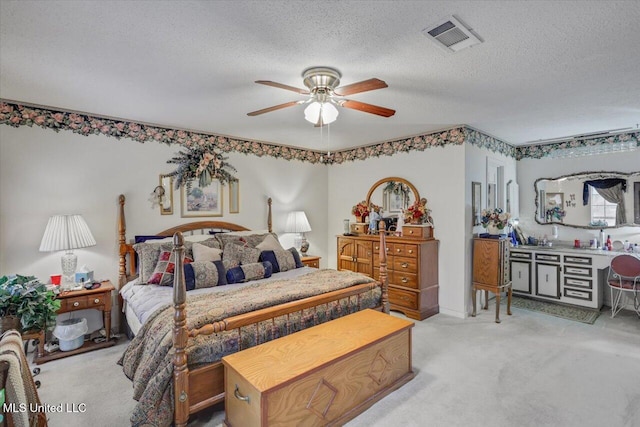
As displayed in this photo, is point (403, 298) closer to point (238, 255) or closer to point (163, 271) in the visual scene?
point (238, 255)

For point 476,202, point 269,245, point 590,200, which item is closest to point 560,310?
point 590,200

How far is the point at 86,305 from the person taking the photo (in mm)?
3180

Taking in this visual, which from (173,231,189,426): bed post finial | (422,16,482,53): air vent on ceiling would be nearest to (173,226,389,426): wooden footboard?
(173,231,189,426): bed post finial

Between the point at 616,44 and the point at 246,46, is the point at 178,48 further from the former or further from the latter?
the point at 616,44

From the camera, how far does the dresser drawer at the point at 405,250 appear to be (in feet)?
13.6

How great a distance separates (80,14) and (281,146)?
140 inches

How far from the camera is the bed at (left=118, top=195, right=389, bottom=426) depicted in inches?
76.6

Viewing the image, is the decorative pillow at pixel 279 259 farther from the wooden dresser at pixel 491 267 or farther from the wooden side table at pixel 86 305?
the wooden dresser at pixel 491 267

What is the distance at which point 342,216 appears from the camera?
5.73 meters

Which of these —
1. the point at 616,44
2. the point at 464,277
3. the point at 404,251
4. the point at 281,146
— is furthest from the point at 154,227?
the point at 616,44

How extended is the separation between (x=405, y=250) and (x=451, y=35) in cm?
281

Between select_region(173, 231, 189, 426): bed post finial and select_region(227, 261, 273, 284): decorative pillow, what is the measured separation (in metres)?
1.41

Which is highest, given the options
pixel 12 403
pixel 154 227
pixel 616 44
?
pixel 616 44

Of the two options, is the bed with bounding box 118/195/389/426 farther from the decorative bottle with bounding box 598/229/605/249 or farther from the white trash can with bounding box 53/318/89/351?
the decorative bottle with bounding box 598/229/605/249
